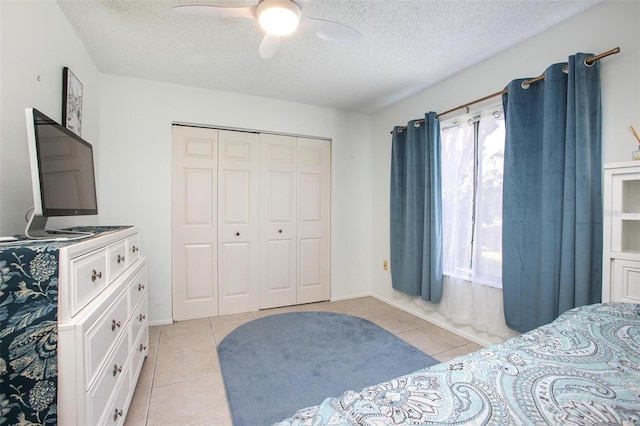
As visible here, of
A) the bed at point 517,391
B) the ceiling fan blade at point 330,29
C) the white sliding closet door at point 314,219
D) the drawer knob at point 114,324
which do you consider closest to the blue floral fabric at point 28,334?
the drawer knob at point 114,324

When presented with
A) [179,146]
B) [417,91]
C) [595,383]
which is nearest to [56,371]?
[595,383]

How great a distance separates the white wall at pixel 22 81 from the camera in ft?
4.27

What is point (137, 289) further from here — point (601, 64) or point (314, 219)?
point (601, 64)

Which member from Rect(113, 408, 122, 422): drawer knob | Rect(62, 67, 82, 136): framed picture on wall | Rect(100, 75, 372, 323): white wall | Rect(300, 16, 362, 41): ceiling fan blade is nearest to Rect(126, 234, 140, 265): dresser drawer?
Rect(113, 408, 122, 422): drawer knob

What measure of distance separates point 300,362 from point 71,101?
2.49 meters

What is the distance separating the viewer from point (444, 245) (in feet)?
9.29

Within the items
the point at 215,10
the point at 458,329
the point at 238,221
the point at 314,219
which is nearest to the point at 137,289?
the point at 238,221

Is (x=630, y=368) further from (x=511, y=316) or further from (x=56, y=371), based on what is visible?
(x=56, y=371)

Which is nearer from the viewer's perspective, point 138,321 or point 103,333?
point 103,333

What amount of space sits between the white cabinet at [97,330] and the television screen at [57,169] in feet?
0.74

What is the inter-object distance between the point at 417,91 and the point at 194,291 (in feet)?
10.7

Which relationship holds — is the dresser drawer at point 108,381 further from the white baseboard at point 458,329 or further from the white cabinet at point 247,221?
the white baseboard at point 458,329

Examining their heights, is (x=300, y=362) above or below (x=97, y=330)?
below

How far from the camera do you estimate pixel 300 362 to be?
2.19m
